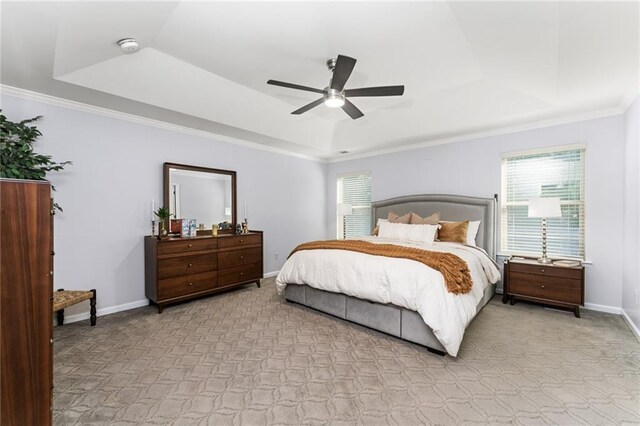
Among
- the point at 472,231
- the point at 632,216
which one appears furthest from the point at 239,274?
the point at 632,216

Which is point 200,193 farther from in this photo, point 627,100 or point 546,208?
point 627,100

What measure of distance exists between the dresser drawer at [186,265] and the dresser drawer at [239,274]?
21 centimetres

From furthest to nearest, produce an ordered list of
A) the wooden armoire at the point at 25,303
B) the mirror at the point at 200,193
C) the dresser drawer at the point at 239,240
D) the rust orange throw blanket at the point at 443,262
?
the dresser drawer at the point at 239,240
the mirror at the point at 200,193
the rust orange throw blanket at the point at 443,262
the wooden armoire at the point at 25,303

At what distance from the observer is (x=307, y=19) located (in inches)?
91.7

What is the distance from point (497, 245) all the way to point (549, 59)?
8.97 ft

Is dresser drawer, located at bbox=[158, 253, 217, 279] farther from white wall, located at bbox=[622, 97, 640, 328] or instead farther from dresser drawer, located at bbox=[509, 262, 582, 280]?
white wall, located at bbox=[622, 97, 640, 328]

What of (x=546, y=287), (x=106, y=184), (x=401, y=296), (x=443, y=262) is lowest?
(x=546, y=287)

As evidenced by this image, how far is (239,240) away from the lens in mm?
4605

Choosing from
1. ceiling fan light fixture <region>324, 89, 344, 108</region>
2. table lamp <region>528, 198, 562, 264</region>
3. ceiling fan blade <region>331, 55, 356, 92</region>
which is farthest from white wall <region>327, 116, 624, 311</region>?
ceiling fan blade <region>331, 55, 356, 92</region>

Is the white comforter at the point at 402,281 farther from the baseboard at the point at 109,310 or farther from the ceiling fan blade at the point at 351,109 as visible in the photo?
the baseboard at the point at 109,310

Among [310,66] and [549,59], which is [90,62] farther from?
[549,59]

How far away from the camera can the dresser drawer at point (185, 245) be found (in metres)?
3.71

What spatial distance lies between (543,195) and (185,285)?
5194 mm

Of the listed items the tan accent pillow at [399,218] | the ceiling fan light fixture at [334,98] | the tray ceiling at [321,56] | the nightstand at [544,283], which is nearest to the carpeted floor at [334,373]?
the nightstand at [544,283]
